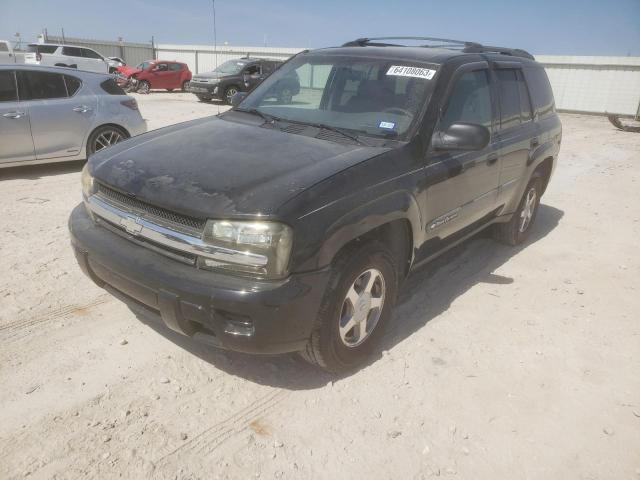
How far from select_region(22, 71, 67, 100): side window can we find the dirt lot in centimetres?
314

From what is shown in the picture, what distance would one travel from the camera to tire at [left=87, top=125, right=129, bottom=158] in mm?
7027

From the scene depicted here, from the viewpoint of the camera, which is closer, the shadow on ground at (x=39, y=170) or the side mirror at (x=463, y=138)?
the side mirror at (x=463, y=138)

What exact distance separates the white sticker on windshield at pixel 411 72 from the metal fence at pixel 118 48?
32.4 meters

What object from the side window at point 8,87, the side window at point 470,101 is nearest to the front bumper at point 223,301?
the side window at point 470,101

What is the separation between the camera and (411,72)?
3.27 metres

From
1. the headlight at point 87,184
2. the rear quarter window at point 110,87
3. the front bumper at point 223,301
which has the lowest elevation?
the front bumper at point 223,301

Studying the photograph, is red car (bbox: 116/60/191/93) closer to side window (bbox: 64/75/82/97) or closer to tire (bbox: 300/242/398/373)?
side window (bbox: 64/75/82/97)

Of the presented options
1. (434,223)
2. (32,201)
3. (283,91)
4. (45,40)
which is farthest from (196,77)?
(45,40)

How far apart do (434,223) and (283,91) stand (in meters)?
1.57

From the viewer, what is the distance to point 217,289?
2.21 metres

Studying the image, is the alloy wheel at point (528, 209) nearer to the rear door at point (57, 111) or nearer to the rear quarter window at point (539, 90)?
the rear quarter window at point (539, 90)

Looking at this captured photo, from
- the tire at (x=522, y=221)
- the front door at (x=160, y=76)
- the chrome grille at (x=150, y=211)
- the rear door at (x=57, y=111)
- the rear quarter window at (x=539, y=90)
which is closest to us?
the chrome grille at (x=150, y=211)

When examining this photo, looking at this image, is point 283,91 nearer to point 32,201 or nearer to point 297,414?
point 297,414

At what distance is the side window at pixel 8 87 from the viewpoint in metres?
6.29
